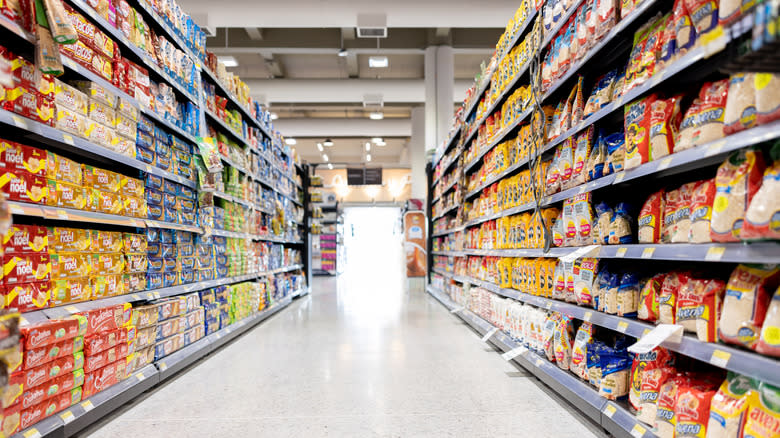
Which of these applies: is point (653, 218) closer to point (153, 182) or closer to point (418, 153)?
point (153, 182)

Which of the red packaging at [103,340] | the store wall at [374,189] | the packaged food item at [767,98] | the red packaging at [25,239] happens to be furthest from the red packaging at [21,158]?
the store wall at [374,189]

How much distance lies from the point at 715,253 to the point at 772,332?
260mm

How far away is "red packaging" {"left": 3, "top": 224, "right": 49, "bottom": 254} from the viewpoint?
1727mm

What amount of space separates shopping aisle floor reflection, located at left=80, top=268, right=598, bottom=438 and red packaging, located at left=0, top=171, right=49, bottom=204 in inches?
43.6

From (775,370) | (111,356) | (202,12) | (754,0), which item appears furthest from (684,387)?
(202,12)

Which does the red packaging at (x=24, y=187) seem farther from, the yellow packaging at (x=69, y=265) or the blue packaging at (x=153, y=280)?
the blue packaging at (x=153, y=280)

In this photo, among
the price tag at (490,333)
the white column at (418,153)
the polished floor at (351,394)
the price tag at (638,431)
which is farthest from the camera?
the white column at (418,153)

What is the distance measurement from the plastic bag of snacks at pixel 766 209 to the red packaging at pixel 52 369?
2.54m

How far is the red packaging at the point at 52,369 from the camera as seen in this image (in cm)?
172


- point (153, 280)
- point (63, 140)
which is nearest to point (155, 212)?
point (153, 280)

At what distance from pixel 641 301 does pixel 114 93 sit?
288 cm

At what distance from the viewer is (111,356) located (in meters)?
2.23

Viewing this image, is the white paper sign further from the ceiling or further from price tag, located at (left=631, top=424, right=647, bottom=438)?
the ceiling

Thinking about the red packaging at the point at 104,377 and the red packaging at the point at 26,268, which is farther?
the red packaging at the point at 104,377
